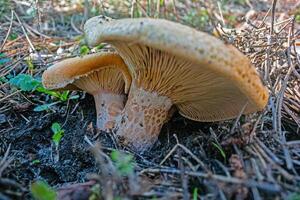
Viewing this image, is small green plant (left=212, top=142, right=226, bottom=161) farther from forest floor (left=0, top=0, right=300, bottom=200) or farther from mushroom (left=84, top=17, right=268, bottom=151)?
mushroom (left=84, top=17, right=268, bottom=151)

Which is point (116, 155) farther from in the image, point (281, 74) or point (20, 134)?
point (281, 74)

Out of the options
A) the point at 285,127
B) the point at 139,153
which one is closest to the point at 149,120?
the point at 139,153

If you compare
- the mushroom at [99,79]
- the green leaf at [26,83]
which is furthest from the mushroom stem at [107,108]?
the green leaf at [26,83]

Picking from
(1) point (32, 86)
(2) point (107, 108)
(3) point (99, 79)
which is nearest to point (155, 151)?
(2) point (107, 108)

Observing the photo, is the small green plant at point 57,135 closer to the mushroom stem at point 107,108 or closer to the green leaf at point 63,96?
the mushroom stem at point 107,108

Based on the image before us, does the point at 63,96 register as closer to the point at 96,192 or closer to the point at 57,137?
the point at 57,137

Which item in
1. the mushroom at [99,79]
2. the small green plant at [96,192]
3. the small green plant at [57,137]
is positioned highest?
the mushroom at [99,79]

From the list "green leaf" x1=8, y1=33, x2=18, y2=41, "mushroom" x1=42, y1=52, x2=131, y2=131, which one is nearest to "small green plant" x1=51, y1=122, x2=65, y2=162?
"mushroom" x1=42, y1=52, x2=131, y2=131
